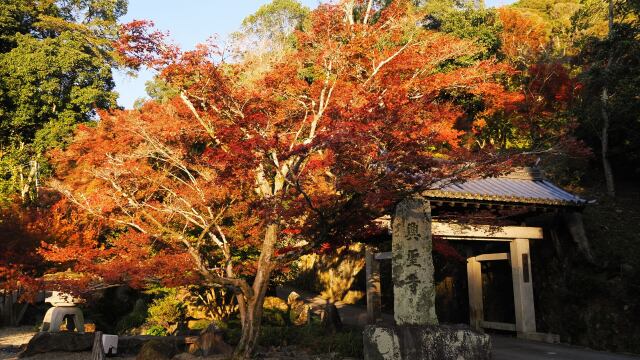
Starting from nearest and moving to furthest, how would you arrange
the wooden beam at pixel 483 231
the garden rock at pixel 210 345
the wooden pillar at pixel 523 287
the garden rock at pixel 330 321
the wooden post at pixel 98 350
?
the wooden post at pixel 98 350 < the garden rock at pixel 210 345 < the wooden beam at pixel 483 231 < the garden rock at pixel 330 321 < the wooden pillar at pixel 523 287

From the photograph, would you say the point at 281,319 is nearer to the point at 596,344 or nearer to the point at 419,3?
the point at 596,344

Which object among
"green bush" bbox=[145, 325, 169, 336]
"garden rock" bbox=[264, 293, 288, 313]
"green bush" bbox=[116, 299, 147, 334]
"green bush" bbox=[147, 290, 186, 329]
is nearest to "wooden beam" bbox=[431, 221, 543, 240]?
"garden rock" bbox=[264, 293, 288, 313]

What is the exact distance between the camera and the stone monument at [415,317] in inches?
313

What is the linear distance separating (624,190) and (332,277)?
40.3 ft

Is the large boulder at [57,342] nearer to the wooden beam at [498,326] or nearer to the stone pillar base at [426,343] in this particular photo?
the stone pillar base at [426,343]

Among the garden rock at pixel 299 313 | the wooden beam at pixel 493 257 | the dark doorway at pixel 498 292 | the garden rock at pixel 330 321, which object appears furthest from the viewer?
the garden rock at pixel 299 313

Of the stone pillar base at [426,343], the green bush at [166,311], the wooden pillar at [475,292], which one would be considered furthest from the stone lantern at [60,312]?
the wooden pillar at [475,292]

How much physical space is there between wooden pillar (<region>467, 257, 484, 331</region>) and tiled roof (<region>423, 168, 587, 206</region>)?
2718 mm

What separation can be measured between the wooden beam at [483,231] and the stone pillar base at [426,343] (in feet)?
10.7

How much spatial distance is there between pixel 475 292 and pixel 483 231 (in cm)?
311

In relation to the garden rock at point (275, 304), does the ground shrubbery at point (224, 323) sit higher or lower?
lower

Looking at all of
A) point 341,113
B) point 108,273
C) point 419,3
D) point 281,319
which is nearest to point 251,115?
point 341,113

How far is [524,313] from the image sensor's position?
12.0 meters

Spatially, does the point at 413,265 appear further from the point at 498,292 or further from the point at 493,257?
the point at 498,292
